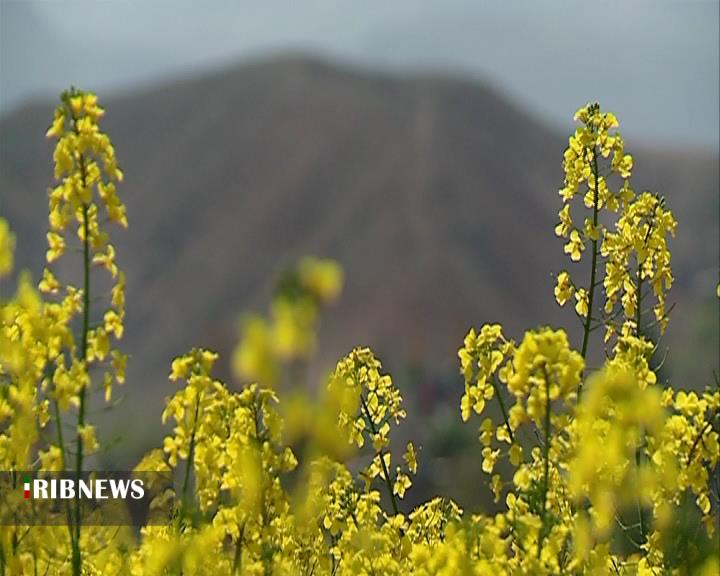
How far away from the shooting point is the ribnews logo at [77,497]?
109 inches

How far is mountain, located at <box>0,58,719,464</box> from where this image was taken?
51.3 metres

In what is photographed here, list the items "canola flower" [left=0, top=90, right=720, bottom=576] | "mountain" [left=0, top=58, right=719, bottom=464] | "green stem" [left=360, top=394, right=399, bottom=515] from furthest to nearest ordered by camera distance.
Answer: "mountain" [left=0, top=58, right=719, bottom=464] < "green stem" [left=360, top=394, right=399, bottom=515] < "canola flower" [left=0, top=90, right=720, bottom=576]

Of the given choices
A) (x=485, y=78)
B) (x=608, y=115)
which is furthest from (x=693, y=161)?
(x=608, y=115)

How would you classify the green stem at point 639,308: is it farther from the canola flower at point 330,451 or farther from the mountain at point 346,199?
the mountain at point 346,199

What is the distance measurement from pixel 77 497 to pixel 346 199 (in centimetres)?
5490

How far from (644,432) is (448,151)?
55333 mm

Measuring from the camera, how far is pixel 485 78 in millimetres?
59656

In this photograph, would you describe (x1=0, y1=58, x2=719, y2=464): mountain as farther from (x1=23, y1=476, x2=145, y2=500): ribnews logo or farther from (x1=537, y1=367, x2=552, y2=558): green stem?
(x1=537, y1=367, x2=552, y2=558): green stem

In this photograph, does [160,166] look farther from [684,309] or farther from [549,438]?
[549,438]

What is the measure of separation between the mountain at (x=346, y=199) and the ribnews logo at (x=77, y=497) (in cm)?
4290

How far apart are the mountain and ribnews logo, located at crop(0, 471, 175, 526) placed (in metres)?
42.9

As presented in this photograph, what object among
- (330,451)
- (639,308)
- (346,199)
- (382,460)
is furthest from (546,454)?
(346,199)

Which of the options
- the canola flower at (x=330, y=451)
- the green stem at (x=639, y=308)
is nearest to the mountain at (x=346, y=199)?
the green stem at (x=639, y=308)

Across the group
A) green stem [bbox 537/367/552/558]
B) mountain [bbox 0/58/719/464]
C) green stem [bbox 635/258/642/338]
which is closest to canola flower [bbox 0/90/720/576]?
green stem [bbox 537/367/552/558]
